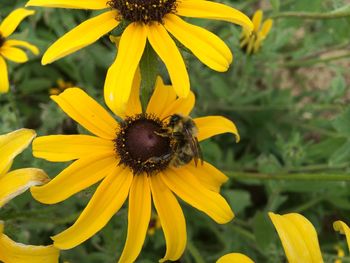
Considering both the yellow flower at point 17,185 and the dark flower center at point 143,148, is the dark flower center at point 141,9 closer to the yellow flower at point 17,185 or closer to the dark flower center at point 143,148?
the dark flower center at point 143,148

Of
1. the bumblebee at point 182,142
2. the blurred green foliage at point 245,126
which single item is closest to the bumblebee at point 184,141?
the bumblebee at point 182,142

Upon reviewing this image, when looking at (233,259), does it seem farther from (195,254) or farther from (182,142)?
(195,254)

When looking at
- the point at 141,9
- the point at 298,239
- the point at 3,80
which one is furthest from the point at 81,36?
the point at 298,239

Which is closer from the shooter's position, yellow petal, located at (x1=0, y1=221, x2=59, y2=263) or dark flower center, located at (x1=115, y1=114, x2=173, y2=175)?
yellow petal, located at (x1=0, y1=221, x2=59, y2=263)

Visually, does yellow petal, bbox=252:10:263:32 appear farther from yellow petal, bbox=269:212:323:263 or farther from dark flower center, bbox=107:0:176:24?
yellow petal, bbox=269:212:323:263

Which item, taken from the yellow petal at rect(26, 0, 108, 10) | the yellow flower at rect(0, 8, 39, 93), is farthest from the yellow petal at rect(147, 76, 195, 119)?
the yellow flower at rect(0, 8, 39, 93)

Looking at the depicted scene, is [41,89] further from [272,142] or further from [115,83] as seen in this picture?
[115,83]

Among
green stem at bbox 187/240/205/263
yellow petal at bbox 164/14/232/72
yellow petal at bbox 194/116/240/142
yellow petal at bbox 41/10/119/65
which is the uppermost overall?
yellow petal at bbox 41/10/119/65
